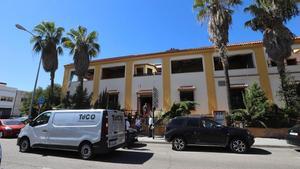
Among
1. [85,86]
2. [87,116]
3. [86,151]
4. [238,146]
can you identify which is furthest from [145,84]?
[86,151]

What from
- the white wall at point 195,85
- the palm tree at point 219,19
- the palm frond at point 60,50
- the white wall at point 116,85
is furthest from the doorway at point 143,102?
the palm frond at point 60,50

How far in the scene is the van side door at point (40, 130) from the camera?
9.59m

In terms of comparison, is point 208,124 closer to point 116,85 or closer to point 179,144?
point 179,144

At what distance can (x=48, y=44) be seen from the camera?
2380 cm

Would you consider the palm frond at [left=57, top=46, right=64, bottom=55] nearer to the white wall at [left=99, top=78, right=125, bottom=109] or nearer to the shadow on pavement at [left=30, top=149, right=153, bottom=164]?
the white wall at [left=99, top=78, right=125, bottom=109]

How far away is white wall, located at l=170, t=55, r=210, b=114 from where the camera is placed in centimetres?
2044

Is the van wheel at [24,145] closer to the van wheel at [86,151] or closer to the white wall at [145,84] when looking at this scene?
the van wheel at [86,151]

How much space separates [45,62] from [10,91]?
3628 centimetres

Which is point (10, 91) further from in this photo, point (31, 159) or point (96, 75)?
point (31, 159)

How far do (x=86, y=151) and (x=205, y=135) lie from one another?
574 cm

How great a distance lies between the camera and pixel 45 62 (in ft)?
78.0

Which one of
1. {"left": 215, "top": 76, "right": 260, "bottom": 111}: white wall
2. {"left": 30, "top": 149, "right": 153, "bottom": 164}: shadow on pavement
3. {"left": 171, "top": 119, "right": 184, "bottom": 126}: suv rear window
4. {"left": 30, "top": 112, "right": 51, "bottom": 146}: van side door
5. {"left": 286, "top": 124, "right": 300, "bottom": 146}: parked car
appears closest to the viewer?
{"left": 30, "top": 149, "right": 153, "bottom": 164}: shadow on pavement

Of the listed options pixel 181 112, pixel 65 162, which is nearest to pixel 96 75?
pixel 181 112

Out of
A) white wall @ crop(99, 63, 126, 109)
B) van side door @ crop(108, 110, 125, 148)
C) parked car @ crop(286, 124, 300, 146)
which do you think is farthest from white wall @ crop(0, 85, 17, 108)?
parked car @ crop(286, 124, 300, 146)
